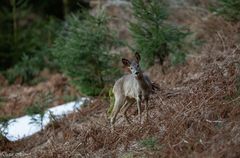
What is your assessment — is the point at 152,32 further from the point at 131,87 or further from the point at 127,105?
the point at 131,87

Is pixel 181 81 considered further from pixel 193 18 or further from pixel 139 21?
pixel 193 18

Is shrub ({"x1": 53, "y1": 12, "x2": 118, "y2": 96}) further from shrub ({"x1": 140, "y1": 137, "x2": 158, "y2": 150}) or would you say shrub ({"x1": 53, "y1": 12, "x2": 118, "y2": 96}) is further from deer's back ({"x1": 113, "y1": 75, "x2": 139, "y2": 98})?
shrub ({"x1": 140, "y1": 137, "x2": 158, "y2": 150})

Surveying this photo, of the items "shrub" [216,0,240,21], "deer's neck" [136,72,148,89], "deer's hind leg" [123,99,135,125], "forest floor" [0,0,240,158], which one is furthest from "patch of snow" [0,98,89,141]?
"shrub" [216,0,240,21]

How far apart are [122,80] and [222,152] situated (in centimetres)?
317

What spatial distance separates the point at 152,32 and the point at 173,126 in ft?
13.2

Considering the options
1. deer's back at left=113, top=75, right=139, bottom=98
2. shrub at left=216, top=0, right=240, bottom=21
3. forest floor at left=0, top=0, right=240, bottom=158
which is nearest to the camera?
forest floor at left=0, top=0, right=240, bottom=158

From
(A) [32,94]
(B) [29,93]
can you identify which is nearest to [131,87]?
(A) [32,94]

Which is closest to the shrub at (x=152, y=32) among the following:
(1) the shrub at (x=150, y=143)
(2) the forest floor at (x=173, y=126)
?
(2) the forest floor at (x=173, y=126)

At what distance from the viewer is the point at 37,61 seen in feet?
58.9

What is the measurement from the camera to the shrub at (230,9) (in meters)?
11.6

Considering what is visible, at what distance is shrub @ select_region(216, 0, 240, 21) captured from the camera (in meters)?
11.6

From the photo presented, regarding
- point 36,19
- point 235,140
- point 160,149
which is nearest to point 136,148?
point 160,149

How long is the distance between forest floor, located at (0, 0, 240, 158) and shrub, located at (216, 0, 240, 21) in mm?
612

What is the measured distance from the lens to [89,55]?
478 inches
